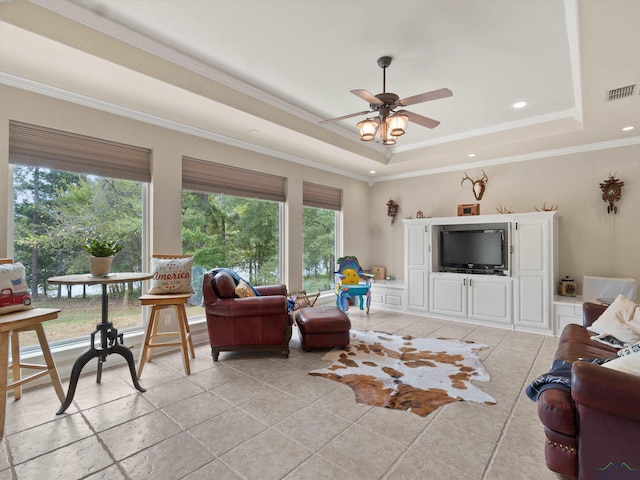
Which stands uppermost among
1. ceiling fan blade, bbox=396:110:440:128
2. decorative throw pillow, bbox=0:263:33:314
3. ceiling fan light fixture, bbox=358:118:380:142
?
ceiling fan blade, bbox=396:110:440:128

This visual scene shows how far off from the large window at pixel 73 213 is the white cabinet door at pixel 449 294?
4.24m

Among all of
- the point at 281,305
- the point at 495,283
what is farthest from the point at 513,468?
the point at 495,283

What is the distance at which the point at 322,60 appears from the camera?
2871 mm

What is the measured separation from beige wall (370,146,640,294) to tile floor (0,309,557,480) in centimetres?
245

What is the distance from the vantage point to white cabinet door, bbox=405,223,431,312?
5.33 meters

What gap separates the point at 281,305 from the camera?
336 cm

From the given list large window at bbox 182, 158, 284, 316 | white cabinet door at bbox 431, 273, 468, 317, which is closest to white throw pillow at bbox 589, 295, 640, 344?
white cabinet door at bbox 431, 273, 468, 317

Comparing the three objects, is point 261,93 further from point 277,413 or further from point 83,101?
point 277,413

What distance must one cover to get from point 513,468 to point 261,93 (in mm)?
3721

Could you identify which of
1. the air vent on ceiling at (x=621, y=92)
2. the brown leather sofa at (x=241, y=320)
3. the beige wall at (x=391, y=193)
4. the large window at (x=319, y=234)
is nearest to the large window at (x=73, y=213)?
the beige wall at (x=391, y=193)

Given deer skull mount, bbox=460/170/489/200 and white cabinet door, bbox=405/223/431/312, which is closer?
deer skull mount, bbox=460/170/489/200

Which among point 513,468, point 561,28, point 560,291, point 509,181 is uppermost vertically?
point 561,28

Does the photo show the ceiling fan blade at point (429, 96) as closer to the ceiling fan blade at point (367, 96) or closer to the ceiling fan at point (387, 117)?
the ceiling fan at point (387, 117)

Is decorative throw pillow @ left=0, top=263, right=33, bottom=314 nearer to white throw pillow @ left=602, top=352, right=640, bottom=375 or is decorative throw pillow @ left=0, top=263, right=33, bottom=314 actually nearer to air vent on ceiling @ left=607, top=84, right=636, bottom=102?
white throw pillow @ left=602, top=352, right=640, bottom=375
